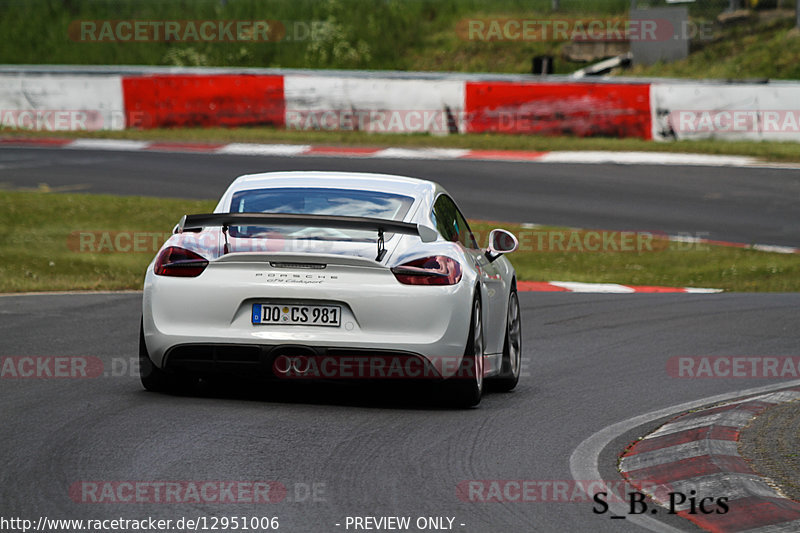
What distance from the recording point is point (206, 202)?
62.9 ft

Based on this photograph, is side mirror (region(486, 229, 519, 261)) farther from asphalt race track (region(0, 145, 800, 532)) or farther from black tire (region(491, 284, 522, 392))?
asphalt race track (region(0, 145, 800, 532))

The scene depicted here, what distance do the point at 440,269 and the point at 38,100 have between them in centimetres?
2211

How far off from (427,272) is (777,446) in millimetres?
2013

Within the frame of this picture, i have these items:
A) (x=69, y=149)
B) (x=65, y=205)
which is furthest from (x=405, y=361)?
(x=69, y=149)

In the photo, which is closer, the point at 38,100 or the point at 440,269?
the point at 440,269

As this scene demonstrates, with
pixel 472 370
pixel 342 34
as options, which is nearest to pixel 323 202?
pixel 472 370

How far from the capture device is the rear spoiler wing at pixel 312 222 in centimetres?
731

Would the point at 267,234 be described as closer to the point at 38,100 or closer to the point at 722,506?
the point at 722,506

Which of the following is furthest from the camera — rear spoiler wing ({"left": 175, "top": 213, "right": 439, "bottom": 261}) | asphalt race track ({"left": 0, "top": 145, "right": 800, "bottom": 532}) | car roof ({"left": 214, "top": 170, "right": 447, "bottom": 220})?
car roof ({"left": 214, "top": 170, "right": 447, "bottom": 220})

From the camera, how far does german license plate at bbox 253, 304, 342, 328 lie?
24.1 ft

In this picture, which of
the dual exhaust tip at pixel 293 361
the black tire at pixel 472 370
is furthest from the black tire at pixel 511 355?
the dual exhaust tip at pixel 293 361

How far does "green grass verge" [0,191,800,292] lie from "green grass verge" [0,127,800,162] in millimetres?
7471

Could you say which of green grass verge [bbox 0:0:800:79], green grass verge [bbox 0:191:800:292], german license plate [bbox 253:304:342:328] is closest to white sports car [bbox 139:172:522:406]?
german license plate [bbox 253:304:342:328]

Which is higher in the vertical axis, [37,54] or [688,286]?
[37,54]
